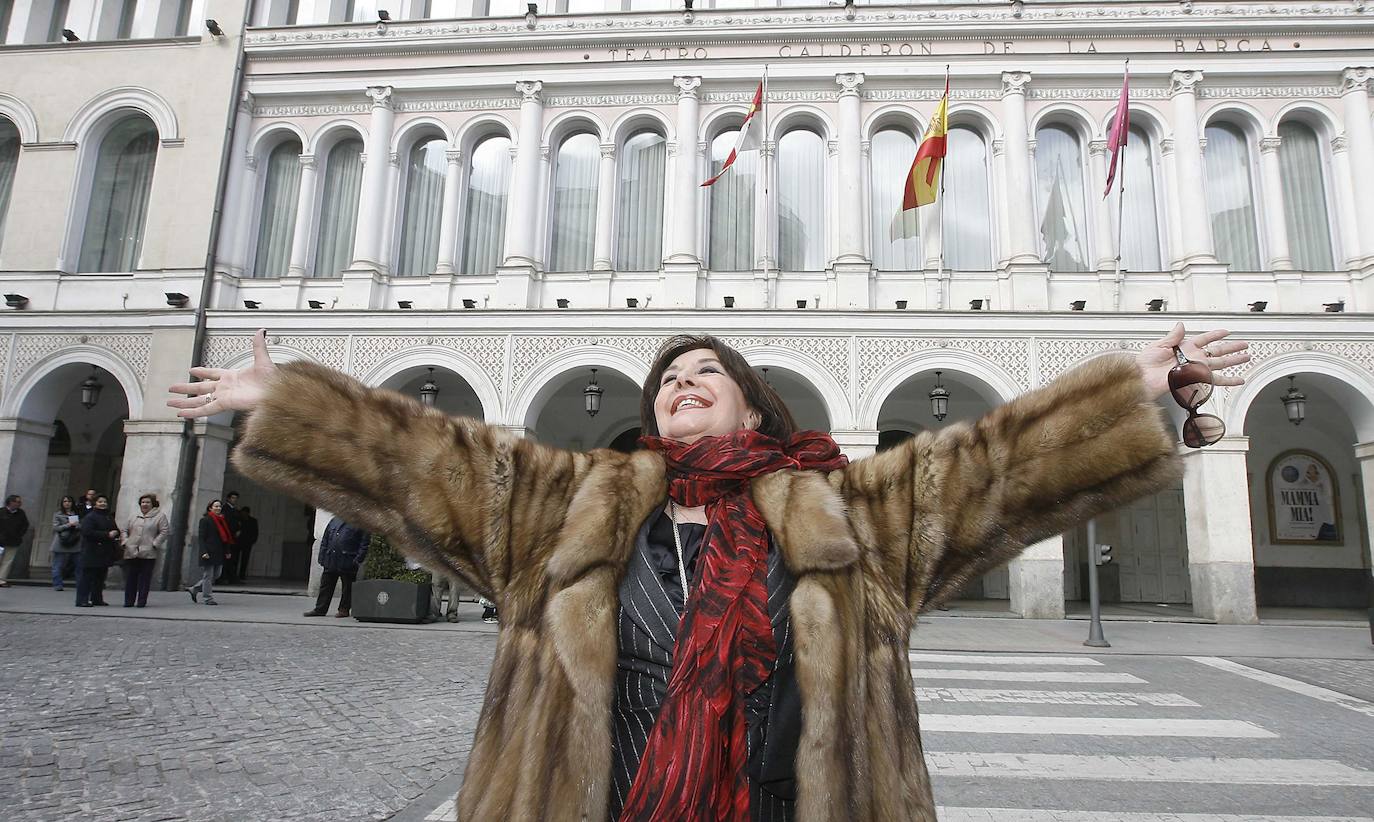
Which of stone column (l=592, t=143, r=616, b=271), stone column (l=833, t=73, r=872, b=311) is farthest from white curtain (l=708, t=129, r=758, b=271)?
stone column (l=592, t=143, r=616, b=271)

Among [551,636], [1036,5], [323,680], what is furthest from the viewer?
[1036,5]

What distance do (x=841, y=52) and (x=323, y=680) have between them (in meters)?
14.4

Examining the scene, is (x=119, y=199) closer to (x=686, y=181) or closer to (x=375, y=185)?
(x=375, y=185)

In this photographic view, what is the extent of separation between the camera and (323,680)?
675 cm

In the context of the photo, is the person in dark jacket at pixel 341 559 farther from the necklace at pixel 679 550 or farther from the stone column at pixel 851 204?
the necklace at pixel 679 550

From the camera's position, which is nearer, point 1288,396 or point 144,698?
point 144,698

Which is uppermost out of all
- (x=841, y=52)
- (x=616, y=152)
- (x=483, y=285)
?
(x=841, y=52)

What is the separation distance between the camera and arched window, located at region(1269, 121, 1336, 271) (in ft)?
49.1

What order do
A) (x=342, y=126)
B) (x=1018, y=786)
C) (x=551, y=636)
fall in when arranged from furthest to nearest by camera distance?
(x=342, y=126) → (x=1018, y=786) → (x=551, y=636)

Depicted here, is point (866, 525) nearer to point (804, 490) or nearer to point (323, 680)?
point (804, 490)

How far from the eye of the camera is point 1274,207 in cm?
1471

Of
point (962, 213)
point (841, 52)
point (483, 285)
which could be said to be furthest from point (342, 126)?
point (962, 213)

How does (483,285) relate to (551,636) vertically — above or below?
above

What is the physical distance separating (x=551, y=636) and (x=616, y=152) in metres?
15.5
